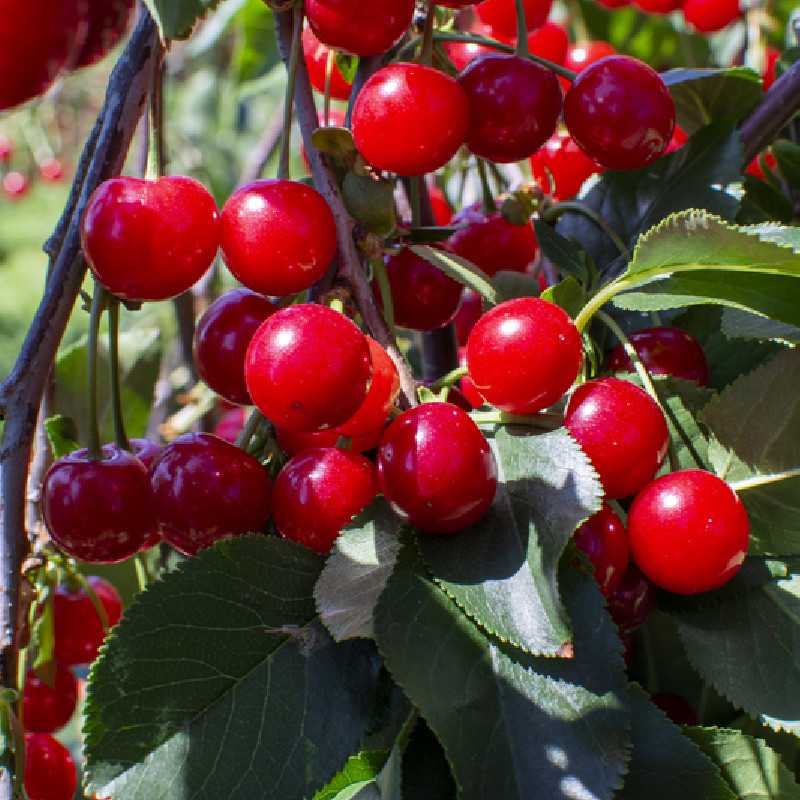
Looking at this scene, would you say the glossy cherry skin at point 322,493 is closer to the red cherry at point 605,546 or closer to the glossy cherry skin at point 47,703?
the red cherry at point 605,546

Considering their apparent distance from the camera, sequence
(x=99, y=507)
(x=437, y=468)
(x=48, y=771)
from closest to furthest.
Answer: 1. (x=437, y=468)
2. (x=99, y=507)
3. (x=48, y=771)

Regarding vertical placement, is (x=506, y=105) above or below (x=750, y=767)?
above

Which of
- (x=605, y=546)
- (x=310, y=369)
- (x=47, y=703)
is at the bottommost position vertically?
(x=47, y=703)

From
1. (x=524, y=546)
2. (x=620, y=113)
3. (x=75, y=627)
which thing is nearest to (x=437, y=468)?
(x=524, y=546)

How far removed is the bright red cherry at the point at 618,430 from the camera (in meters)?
0.48

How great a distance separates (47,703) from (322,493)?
37 centimetres

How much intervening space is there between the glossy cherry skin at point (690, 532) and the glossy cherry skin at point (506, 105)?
0.21 metres

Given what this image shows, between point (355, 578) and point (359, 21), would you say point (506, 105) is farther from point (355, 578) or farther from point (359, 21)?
point (355, 578)

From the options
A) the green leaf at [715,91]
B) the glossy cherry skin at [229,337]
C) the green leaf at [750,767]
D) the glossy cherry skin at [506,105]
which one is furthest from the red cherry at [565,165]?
the green leaf at [750,767]

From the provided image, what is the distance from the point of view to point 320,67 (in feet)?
2.41

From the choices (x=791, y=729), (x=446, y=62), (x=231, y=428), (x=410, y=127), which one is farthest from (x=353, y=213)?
(x=231, y=428)

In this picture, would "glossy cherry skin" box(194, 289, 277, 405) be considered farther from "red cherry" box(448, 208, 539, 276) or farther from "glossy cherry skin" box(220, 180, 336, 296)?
"red cherry" box(448, 208, 539, 276)

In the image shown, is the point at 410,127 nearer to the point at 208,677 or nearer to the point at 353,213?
the point at 353,213

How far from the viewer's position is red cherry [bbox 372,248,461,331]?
62 cm
